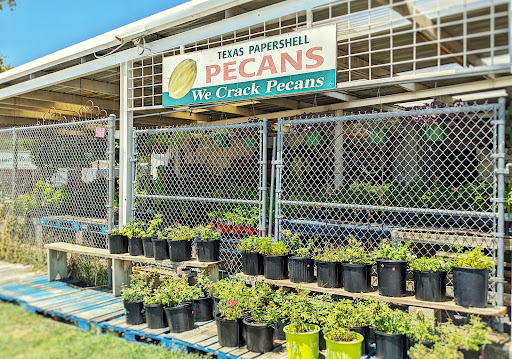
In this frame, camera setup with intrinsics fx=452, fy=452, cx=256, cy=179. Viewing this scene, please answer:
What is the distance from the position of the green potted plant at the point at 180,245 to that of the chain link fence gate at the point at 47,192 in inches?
85.7

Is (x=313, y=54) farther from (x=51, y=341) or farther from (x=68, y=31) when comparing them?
(x=68, y=31)

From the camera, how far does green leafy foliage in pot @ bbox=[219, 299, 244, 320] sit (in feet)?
14.6

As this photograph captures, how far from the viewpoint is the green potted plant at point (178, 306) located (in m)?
4.83

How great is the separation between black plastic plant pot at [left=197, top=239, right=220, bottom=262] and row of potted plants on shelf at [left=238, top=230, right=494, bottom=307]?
1.56 feet

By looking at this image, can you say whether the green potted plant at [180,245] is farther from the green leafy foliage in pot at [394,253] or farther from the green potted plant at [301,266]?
the green leafy foliage in pot at [394,253]

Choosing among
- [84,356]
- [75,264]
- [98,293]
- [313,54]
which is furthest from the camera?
[75,264]

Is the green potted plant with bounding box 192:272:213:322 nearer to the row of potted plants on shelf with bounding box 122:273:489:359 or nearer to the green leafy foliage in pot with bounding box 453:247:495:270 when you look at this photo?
the row of potted plants on shelf with bounding box 122:273:489:359

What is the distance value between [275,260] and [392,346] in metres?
1.49

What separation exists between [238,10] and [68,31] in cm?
446

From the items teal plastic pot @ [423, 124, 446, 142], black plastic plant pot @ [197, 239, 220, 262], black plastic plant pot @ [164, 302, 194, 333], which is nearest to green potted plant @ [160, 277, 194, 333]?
black plastic plant pot @ [164, 302, 194, 333]

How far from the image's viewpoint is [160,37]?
6516mm

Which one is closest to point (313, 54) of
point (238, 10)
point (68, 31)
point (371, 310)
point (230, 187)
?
point (238, 10)

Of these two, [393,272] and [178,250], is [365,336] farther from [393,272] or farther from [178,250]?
[178,250]

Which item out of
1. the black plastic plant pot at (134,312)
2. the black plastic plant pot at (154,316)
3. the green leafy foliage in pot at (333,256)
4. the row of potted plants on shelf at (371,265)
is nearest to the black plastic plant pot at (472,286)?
the row of potted plants on shelf at (371,265)
